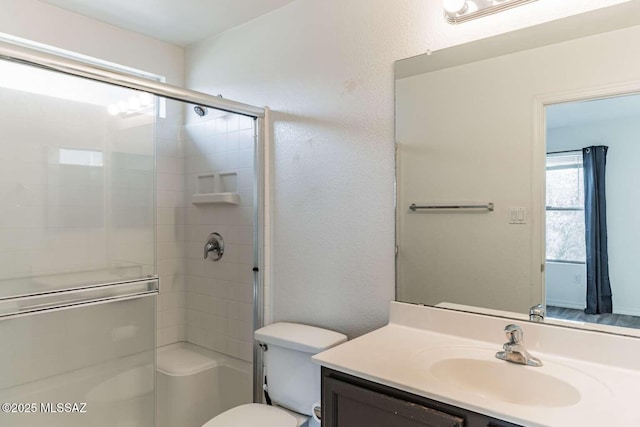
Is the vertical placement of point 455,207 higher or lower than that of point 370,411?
higher

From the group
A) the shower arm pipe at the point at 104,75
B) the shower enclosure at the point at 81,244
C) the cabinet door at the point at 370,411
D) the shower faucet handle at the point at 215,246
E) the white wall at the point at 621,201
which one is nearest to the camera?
the cabinet door at the point at 370,411

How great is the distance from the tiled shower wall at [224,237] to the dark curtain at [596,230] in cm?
156

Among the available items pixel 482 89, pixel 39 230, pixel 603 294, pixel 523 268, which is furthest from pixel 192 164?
pixel 603 294

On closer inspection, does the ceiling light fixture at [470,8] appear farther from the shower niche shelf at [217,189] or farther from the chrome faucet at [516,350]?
the shower niche shelf at [217,189]

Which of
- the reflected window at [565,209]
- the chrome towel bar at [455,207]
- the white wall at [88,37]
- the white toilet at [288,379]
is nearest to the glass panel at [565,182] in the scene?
the reflected window at [565,209]

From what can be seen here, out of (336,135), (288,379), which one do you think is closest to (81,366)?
(288,379)

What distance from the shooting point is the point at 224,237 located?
241cm

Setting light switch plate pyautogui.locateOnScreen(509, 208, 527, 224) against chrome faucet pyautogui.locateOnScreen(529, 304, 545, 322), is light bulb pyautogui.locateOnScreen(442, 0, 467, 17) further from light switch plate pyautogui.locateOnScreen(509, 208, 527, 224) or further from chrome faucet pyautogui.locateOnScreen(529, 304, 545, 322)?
chrome faucet pyautogui.locateOnScreen(529, 304, 545, 322)

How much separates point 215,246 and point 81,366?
0.90 m

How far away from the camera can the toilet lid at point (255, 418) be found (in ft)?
5.35

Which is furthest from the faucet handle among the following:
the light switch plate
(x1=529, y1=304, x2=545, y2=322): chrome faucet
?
the light switch plate

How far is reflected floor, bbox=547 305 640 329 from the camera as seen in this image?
1.22m

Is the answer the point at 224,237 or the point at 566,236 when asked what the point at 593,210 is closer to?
the point at 566,236

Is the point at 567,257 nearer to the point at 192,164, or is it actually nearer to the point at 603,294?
the point at 603,294
